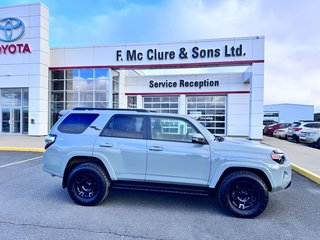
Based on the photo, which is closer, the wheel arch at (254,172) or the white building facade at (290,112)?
the wheel arch at (254,172)

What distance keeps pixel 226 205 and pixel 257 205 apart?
1.78ft

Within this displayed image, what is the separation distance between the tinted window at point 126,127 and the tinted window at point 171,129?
22 centimetres

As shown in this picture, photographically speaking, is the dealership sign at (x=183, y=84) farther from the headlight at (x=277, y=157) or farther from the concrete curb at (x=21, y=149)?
the headlight at (x=277, y=157)

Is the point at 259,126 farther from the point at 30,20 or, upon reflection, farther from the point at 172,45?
the point at 30,20

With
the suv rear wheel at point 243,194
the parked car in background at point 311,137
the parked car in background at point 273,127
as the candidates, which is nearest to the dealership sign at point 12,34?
the suv rear wheel at point 243,194

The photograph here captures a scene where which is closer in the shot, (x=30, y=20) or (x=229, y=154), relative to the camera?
(x=229, y=154)

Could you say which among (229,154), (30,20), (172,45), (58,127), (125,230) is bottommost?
(125,230)

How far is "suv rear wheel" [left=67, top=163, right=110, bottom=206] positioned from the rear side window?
76 centimetres

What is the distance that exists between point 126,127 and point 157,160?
3.08ft

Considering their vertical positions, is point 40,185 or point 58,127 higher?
point 58,127

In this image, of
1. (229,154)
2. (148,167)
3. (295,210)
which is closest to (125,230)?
(148,167)

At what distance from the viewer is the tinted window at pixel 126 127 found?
471cm

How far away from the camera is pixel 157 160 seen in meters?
4.49

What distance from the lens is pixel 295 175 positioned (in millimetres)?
7293
